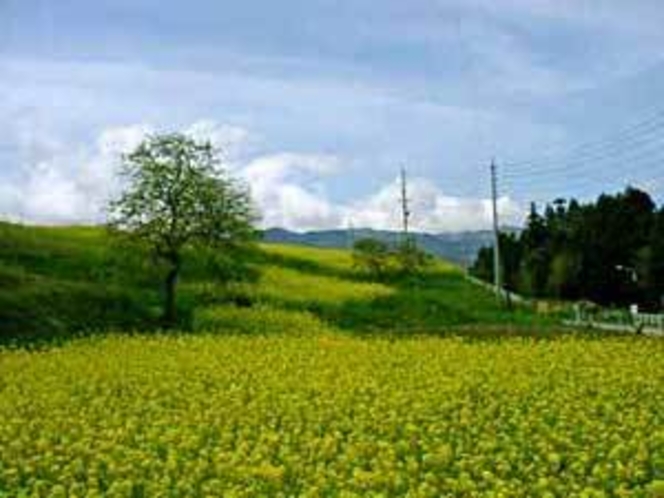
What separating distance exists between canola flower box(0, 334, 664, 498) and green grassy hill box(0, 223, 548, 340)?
11.8 meters

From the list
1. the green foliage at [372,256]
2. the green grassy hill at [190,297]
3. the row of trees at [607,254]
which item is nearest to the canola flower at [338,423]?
the green grassy hill at [190,297]

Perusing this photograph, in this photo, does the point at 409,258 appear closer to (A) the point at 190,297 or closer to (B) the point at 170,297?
(A) the point at 190,297

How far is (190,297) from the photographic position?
5653cm

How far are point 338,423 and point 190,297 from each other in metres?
38.0

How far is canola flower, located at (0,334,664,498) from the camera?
45.4 feet

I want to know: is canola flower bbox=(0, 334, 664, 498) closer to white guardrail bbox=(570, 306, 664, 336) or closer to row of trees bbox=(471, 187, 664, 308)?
white guardrail bbox=(570, 306, 664, 336)

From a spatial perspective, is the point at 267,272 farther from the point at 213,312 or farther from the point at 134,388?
the point at 134,388

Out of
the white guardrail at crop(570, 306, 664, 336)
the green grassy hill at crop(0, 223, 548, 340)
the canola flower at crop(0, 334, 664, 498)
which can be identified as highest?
the green grassy hill at crop(0, 223, 548, 340)

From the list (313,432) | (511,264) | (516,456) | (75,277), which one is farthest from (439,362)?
(511,264)

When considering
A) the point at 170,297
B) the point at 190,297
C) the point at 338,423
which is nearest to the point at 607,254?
the point at 190,297

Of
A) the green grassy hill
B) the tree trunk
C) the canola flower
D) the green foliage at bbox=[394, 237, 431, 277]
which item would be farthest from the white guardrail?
the canola flower

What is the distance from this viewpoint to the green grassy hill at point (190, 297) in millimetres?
45188

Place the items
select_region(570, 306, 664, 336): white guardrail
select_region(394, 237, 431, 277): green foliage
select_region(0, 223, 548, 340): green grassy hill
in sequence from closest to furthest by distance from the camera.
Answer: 1. select_region(0, 223, 548, 340): green grassy hill
2. select_region(570, 306, 664, 336): white guardrail
3. select_region(394, 237, 431, 277): green foliage

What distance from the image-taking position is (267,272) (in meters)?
71.7
